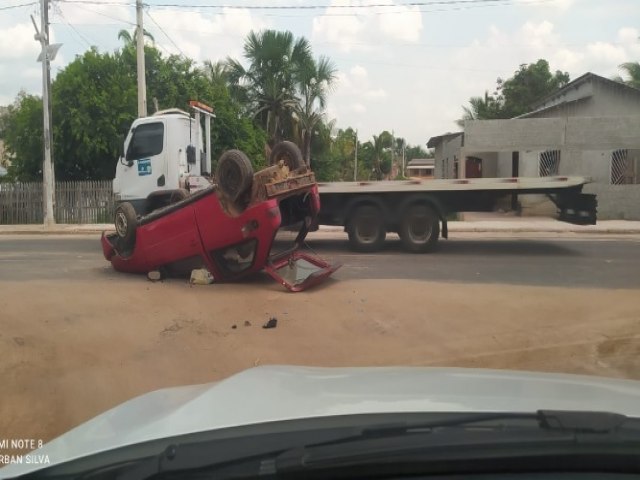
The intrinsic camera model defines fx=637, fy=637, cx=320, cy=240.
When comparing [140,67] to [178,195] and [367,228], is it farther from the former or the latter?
[367,228]

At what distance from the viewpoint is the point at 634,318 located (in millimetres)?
7062

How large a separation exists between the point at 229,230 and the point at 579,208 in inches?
292

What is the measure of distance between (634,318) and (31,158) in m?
23.5

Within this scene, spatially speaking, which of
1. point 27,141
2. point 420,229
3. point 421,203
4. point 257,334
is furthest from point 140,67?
point 257,334

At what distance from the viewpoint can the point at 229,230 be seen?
8.34m

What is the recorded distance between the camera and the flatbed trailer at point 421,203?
475 inches

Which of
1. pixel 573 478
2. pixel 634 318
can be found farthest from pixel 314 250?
pixel 573 478

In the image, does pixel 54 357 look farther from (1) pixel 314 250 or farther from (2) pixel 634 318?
(1) pixel 314 250

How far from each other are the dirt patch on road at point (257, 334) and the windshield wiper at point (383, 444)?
300 centimetres

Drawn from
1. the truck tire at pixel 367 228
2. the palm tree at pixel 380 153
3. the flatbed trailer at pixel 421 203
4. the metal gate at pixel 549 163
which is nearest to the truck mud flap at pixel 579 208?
the flatbed trailer at pixel 421 203

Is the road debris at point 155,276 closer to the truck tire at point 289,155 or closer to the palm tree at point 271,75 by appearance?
the truck tire at point 289,155

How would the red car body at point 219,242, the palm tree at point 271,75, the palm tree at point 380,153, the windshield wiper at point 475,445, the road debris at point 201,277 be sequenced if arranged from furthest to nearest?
the palm tree at point 380,153 < the palm tree at point 271,75 < the road debris at point 201,277 < the red car body at point 219,242 < the windshield wiper at point 475,445

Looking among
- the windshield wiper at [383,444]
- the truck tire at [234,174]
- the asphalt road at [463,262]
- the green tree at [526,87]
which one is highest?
the green tree at [526,87]

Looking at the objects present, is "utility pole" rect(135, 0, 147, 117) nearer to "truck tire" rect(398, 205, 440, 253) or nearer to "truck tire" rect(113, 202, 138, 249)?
"truck tire" rect(398, 205, 440, 253)
